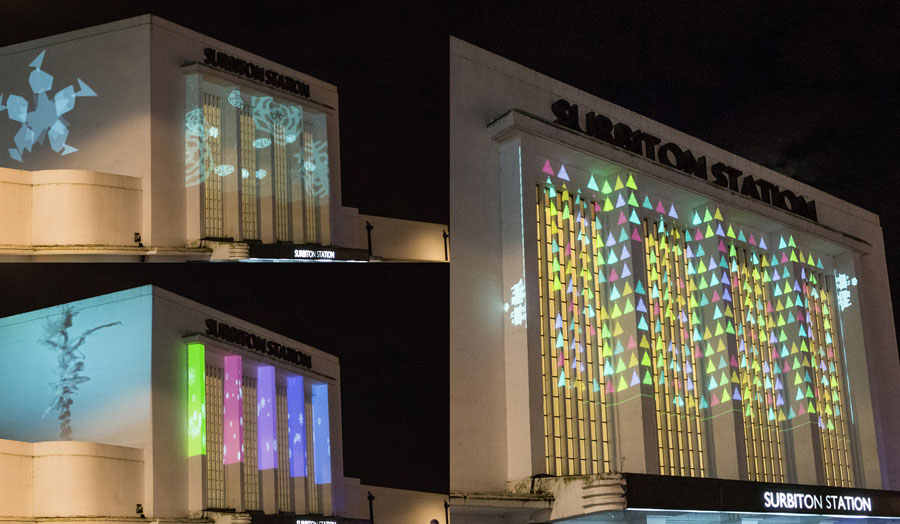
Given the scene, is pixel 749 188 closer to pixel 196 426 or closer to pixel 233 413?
pixel 233 413

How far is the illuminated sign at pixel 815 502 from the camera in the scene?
804 inches

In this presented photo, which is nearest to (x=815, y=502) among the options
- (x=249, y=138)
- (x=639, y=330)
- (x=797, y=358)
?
(x=639, y=330)

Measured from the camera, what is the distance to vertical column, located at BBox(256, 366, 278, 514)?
1789cm

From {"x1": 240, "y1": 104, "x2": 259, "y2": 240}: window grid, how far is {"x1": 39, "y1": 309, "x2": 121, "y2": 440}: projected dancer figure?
11.0 feet

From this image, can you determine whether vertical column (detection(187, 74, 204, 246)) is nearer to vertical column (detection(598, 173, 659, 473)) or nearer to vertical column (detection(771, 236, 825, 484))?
vertical column (detection(598, 173, 659, 473))

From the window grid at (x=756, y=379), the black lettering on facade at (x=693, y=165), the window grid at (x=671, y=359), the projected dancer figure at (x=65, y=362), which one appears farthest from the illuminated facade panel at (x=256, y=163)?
the window grid at (x=756, y=379)

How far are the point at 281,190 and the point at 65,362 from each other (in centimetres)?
524

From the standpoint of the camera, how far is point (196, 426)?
18.8m

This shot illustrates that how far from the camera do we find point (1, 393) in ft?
63.2

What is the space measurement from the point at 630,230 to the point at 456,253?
14.6ft

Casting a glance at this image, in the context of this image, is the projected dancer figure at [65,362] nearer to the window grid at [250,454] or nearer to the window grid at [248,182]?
the window grid at [250,454]

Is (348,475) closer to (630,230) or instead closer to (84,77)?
(84,77)

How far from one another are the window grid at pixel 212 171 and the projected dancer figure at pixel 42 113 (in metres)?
1.80

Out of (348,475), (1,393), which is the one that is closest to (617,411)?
(348,475)
